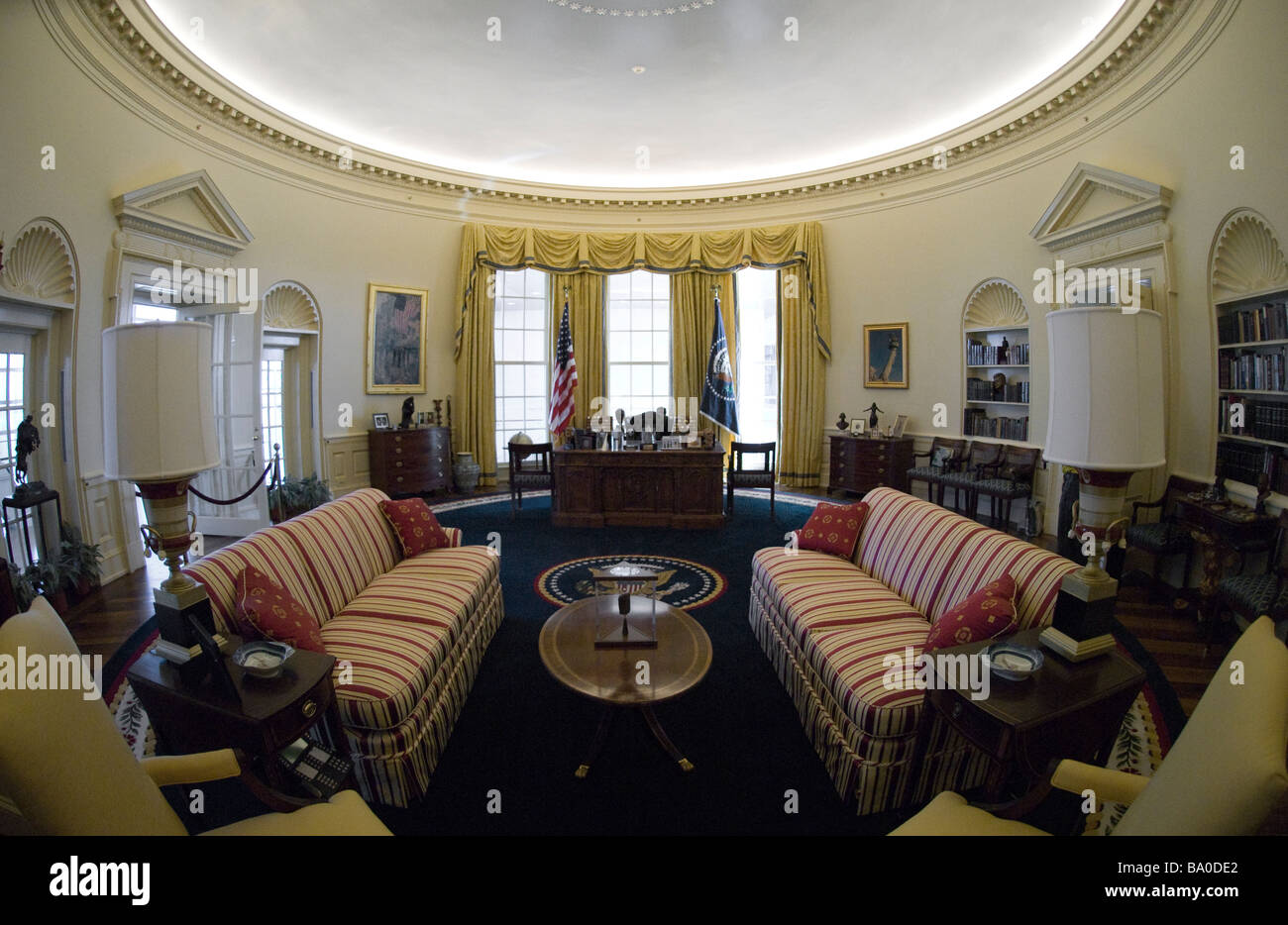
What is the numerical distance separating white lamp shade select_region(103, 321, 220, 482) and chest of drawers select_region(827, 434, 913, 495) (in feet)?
23.2

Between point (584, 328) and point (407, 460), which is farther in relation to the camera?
point (584, 328)

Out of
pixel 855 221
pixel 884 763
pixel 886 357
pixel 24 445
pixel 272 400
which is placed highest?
pixel 855 221

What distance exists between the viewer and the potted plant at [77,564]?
4.27 m

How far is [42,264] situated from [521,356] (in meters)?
5.63

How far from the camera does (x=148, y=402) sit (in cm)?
200

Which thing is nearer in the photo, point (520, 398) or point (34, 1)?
point (34, 1)

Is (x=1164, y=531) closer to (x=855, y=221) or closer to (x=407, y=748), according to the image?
(x=407, y=748)

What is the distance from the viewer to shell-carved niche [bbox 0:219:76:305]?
404cm

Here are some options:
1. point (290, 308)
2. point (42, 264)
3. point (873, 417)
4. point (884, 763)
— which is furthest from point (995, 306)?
point (42, 264)

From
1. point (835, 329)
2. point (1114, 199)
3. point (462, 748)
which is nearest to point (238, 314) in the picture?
point (462, 748)

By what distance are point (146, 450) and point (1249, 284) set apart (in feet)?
21.7

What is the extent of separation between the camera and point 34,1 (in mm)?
3975
